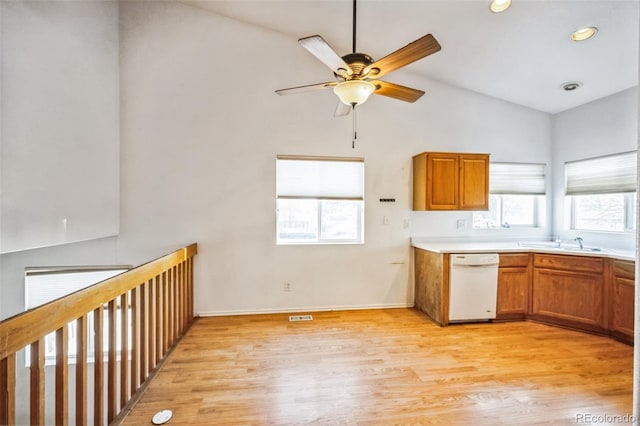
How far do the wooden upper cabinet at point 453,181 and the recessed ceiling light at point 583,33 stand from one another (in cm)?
137

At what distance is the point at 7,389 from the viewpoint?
3.57 feet

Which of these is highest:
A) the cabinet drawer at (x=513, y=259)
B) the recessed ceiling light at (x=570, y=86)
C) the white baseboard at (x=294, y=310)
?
the recessed ceiling light at (x=570, y=86)

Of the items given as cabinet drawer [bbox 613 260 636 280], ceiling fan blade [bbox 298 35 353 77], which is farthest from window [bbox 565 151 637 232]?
ceiling fan blade [bbox 298 35 353 77]

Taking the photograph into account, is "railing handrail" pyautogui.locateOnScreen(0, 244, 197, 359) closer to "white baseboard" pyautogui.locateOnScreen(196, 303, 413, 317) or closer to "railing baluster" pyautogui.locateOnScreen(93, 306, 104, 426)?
"railing baluster" pyautogui.locateOnScreen(93, 306, 104, 426)

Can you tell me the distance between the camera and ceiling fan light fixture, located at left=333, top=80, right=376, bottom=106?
1832 millimetres

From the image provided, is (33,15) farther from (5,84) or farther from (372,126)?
(372,126)

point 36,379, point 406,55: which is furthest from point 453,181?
point 36,379

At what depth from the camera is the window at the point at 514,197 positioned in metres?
3.97

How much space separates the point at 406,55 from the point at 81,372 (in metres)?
2.61

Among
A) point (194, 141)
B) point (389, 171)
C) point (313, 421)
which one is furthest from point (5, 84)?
point (389, 171)

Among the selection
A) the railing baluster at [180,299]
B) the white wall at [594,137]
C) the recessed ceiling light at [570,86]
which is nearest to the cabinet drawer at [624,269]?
the white wall at [594,137]

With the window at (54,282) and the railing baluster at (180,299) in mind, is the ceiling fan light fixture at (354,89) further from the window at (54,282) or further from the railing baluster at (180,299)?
the window at (54,282)

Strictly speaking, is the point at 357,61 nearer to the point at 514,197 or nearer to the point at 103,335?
the point at 103,335

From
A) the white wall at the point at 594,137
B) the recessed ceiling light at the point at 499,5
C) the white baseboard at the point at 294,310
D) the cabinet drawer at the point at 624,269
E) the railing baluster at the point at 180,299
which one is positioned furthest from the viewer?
the white baseboard at the point at 294,310
